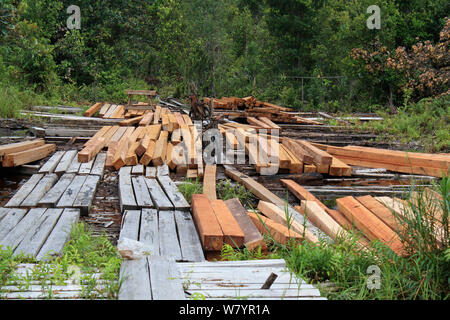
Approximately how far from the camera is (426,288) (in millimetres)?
2578

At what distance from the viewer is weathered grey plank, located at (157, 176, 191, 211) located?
434 centimetres

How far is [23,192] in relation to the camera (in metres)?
4.67

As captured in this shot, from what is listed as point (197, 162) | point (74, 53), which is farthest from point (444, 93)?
point (74, 53)

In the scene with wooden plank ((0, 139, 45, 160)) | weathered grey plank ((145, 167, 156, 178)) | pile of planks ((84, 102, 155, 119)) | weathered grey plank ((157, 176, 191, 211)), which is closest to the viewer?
weathered grey plank ((157, 176, 191, 211))

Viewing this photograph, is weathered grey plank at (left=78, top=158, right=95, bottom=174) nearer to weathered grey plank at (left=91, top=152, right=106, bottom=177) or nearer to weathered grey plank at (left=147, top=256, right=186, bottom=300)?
weathered grey plank at (left=91, top=152, right=106, bottom=177)

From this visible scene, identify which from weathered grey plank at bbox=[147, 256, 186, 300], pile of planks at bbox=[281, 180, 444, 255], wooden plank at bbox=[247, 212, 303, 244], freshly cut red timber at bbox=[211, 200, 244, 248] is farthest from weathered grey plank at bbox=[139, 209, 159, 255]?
pile of planks at bbox=[281, 180, 444, 255]

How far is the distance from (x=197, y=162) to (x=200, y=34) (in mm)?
14587

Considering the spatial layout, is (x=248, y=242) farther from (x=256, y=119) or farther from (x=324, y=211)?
(x=256, y=119)

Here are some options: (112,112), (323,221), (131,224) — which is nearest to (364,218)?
(323,221)

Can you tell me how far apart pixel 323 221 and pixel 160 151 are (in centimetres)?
294

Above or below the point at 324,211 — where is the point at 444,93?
above

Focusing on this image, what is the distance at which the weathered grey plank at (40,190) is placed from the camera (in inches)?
170

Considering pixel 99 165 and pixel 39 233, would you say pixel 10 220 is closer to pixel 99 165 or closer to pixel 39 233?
pixel 39 233

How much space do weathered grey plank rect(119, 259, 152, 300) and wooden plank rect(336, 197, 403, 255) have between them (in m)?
1.83
